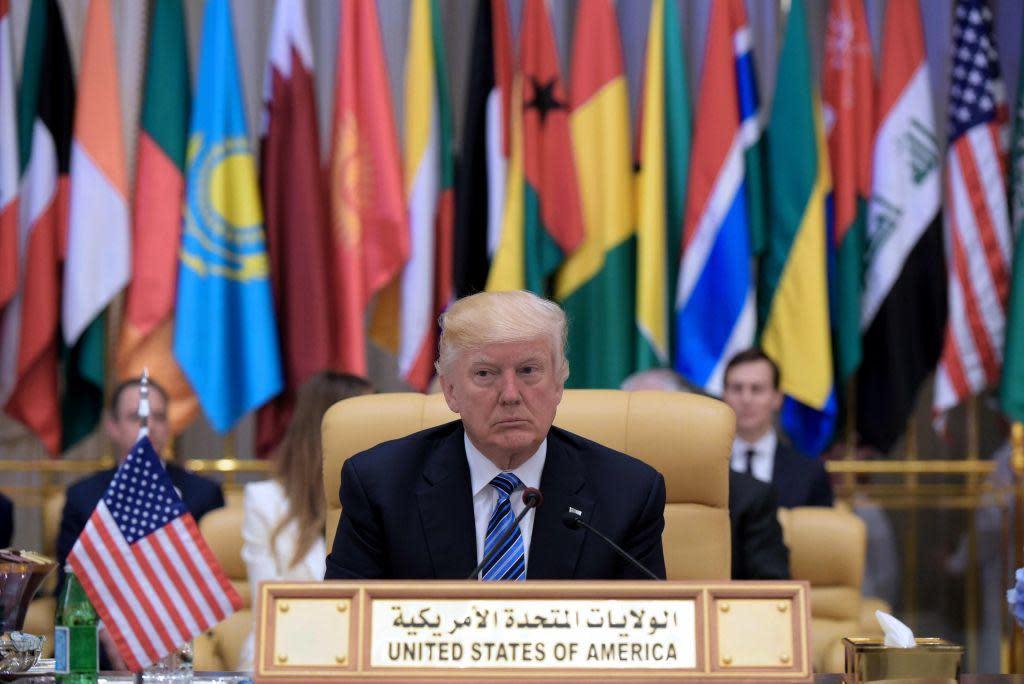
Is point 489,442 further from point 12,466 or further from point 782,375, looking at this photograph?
point 12,466

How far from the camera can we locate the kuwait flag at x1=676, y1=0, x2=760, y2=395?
19.6 ft

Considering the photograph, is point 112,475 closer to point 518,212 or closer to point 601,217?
point 518,212

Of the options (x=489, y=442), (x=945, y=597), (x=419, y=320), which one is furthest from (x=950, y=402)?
(x=489, y=442)

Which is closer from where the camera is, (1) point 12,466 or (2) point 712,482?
(2) point 712,482

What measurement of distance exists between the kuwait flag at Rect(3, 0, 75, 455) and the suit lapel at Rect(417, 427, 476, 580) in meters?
3.61

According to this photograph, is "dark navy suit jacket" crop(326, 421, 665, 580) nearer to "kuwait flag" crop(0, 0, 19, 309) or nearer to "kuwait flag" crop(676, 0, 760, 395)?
"kuwait flag" crop(676, 0, 760, 395)

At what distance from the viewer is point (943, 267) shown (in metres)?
6.06

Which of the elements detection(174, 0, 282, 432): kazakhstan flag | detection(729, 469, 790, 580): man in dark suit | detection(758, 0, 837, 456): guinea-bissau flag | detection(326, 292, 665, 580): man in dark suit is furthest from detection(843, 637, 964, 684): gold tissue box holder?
detection(174, 0, 282, 432): kazakhstan flag

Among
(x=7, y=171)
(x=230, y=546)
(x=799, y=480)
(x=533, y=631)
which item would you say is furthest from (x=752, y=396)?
(x=533, y=631)

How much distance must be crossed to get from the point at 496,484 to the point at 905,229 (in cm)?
383

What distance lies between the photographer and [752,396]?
5469 mm

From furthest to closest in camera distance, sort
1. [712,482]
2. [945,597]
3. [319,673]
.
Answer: [945,597]
[712,482]
[319,673]

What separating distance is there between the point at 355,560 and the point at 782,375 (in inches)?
145

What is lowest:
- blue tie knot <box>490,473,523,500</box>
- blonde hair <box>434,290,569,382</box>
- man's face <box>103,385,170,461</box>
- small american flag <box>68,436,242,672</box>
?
small american flag <box>68,436,242,672</box>
